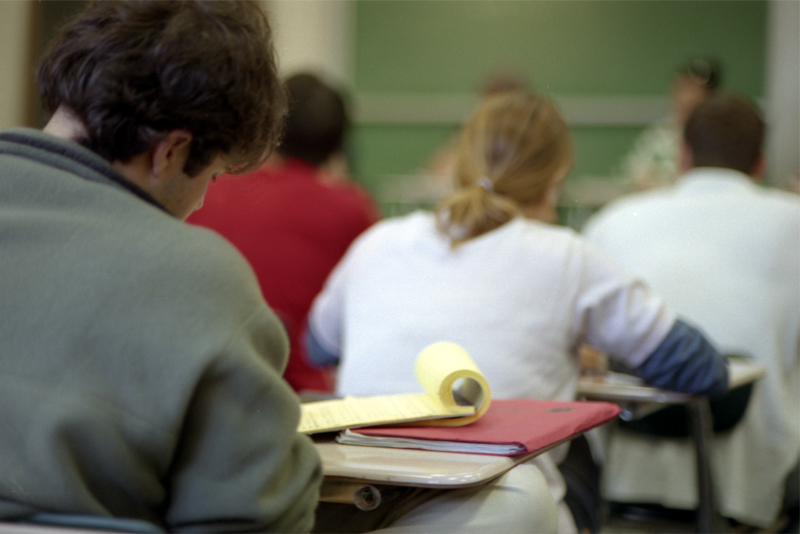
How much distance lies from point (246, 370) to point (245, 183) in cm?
148

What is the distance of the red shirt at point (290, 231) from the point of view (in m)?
2.07

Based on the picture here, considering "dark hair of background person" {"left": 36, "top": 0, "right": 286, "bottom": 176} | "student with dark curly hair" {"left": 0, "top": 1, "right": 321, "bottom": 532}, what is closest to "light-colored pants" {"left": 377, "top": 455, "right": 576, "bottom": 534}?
"student with dark curly hair" {"left": 0, "top": 1, "right": 321, "bottom": 532}

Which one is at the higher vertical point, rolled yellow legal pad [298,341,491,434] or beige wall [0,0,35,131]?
beige wall [0,0,35,131]

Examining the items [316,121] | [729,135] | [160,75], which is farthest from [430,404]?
[729,135]

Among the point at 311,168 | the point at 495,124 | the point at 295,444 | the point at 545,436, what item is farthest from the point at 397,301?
the point at 311,168

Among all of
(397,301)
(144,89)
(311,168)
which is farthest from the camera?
(311,168)

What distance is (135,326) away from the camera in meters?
0.72

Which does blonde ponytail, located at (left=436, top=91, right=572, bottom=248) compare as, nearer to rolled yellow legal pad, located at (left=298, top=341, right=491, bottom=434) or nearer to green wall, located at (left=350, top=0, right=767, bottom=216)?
rolled yellow legal pad, located at (left=298, top=341, right=491, bottom=434)

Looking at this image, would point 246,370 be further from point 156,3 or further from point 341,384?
point 341,384

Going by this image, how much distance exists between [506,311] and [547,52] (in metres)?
5.61

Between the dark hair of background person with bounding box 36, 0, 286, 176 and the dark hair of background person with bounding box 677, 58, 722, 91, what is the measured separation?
182 inches

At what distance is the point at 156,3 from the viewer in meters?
0.87

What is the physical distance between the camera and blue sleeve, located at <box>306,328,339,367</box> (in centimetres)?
178

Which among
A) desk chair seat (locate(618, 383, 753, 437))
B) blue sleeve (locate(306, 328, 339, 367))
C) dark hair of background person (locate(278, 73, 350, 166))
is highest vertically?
dark hair of background person (locate(278, 73, 350, 166))
